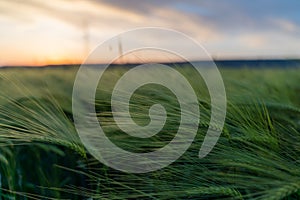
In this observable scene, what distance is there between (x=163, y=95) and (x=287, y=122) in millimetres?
194

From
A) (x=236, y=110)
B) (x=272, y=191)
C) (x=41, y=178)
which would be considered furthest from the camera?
(x=41, y=178)

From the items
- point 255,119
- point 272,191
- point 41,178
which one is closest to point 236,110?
point 255,119

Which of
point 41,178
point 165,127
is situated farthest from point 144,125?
point 41,178

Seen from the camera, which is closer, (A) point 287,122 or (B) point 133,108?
(B) point 133,108

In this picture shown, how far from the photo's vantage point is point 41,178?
86 centimetres

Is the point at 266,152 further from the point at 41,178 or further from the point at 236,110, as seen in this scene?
the point at 41,178

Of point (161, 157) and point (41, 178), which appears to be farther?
point (41, 178)

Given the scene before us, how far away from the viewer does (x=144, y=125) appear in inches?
22.1

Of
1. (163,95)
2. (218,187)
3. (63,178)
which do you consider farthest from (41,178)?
(218,187)

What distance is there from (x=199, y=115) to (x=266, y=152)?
8cm

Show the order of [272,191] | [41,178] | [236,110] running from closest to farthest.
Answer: [272,191] → [236,110] → [41,178]

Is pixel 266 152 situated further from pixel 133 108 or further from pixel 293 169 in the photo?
pixel 133 108

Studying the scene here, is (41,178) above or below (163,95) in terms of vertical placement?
below

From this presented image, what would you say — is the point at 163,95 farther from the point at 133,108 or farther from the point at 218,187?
the point at 218,187
